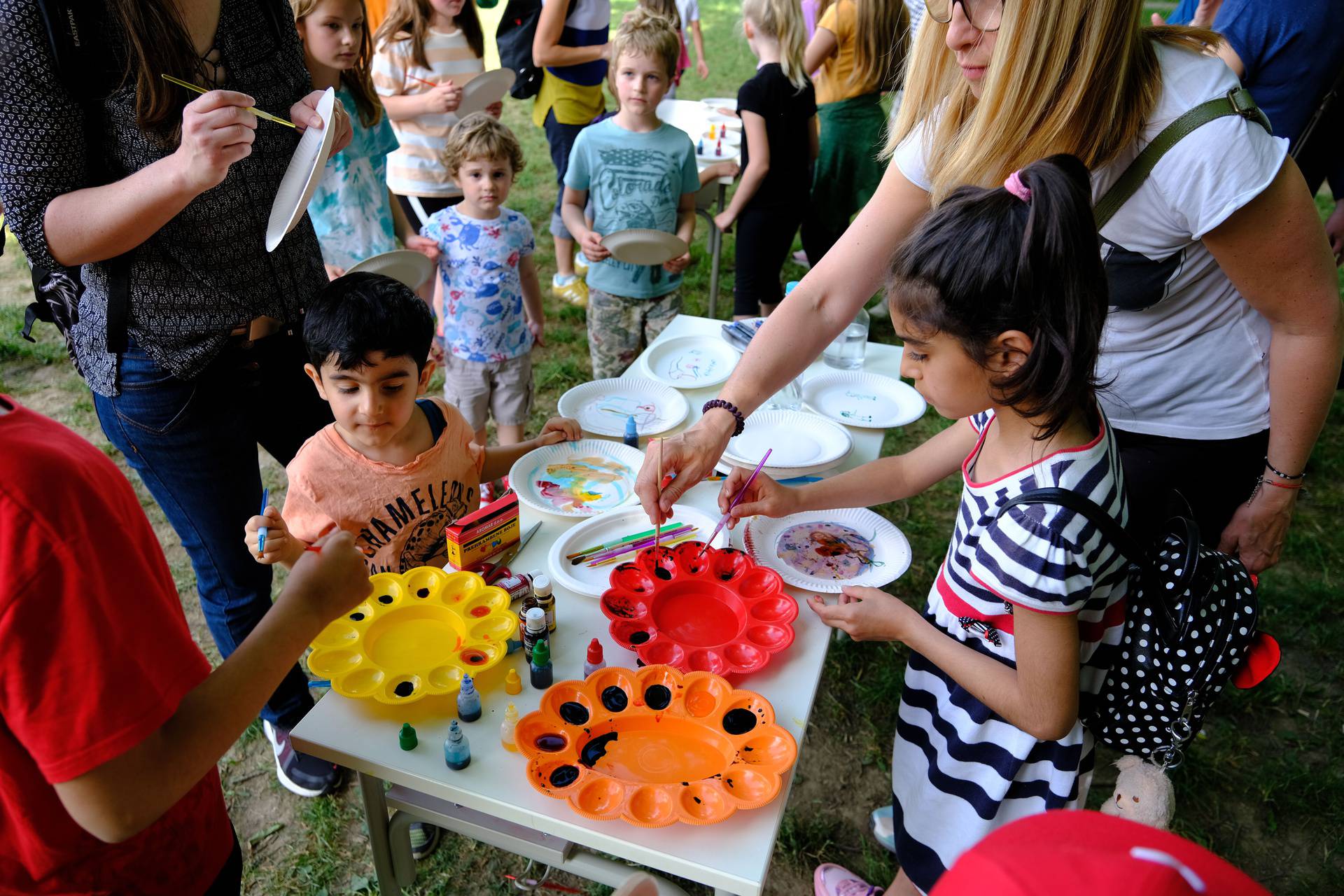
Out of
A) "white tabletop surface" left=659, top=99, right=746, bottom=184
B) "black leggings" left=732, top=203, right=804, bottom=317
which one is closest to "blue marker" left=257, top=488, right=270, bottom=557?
"black leggings" left=732, top=203, right=804, bottom=317

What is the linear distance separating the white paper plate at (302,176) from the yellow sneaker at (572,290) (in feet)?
11.2

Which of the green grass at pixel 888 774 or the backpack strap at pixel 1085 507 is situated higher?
the backpack strap at pixel 1085 507

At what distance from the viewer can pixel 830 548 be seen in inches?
75.0

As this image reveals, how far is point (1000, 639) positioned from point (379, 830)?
125cm

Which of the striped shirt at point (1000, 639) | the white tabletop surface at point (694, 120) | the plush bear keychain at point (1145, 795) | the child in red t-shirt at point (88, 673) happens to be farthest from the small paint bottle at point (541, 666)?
the white tabletop surface at point (694, 120)

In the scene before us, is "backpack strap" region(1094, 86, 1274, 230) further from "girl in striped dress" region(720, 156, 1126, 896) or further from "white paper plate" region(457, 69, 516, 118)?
"white paper plate" region(457, 69, 516, 118)

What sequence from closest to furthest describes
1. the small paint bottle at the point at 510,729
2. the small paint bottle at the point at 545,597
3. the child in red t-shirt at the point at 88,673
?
the child in red t-shirt at the point at 88,673 < the small paint bottle at the point at 510,729 < the small paint bottle at the point at 545,597

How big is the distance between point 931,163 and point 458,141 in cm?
203

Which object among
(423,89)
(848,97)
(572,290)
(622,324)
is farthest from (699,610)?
Answer: (572,290)

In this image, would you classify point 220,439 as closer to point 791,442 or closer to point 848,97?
point 791,442

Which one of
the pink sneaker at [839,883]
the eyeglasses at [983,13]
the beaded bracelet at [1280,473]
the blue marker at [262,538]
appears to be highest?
the eyeglasses at [983,13]

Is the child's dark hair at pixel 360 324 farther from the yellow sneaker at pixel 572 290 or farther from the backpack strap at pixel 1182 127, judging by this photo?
the yellow sneaker at pixel 572 290

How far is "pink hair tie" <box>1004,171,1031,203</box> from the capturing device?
1.24 meters

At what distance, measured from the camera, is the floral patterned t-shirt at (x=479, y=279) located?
3.18 meters
